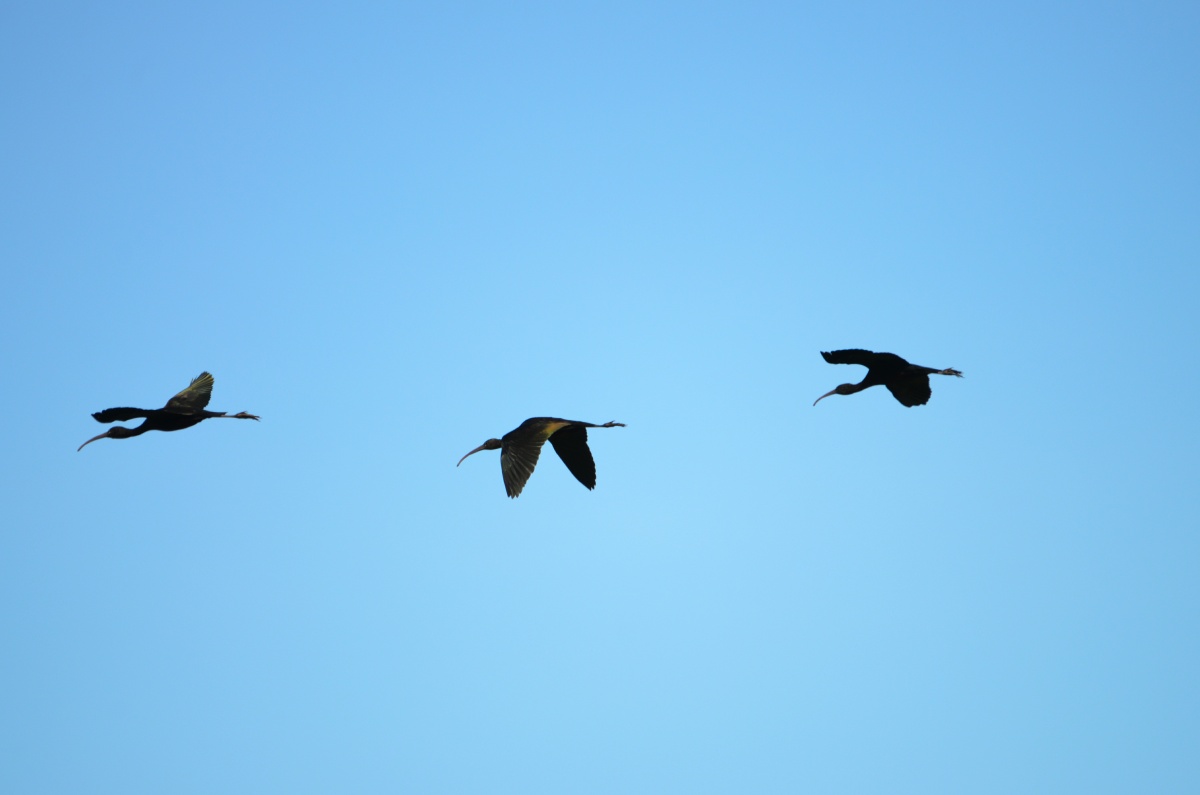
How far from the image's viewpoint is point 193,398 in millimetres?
36938

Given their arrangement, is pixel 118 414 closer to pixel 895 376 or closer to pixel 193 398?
pixel 193 398

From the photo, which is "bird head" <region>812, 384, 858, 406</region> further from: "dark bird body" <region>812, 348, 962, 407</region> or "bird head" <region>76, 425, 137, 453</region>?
"bird head" <region>76, 425, 137, 453</region>

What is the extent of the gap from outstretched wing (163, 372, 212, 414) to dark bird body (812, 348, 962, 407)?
14124 millimetres

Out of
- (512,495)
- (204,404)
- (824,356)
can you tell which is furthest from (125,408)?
(824,356)

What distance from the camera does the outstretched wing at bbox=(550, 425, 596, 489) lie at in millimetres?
36875

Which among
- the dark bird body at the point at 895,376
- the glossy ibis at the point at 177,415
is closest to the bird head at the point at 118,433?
the glossy ibis at the point at 177,415

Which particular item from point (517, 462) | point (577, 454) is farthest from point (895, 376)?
point (517, 462)

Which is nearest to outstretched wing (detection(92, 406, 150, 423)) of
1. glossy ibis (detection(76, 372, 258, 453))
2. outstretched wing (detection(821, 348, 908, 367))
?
glossy ibis (detection(76, 372, 258, 453))

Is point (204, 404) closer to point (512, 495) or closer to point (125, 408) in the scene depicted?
point (125, 408)

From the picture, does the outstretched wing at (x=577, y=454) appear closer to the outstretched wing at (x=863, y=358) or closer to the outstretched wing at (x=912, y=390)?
the outstretched wing at (x=863, y=358)

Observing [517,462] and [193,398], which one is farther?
[193,398]

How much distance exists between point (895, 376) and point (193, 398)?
52.7 feet

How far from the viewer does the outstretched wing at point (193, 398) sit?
36.3m

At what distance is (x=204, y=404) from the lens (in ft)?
121
